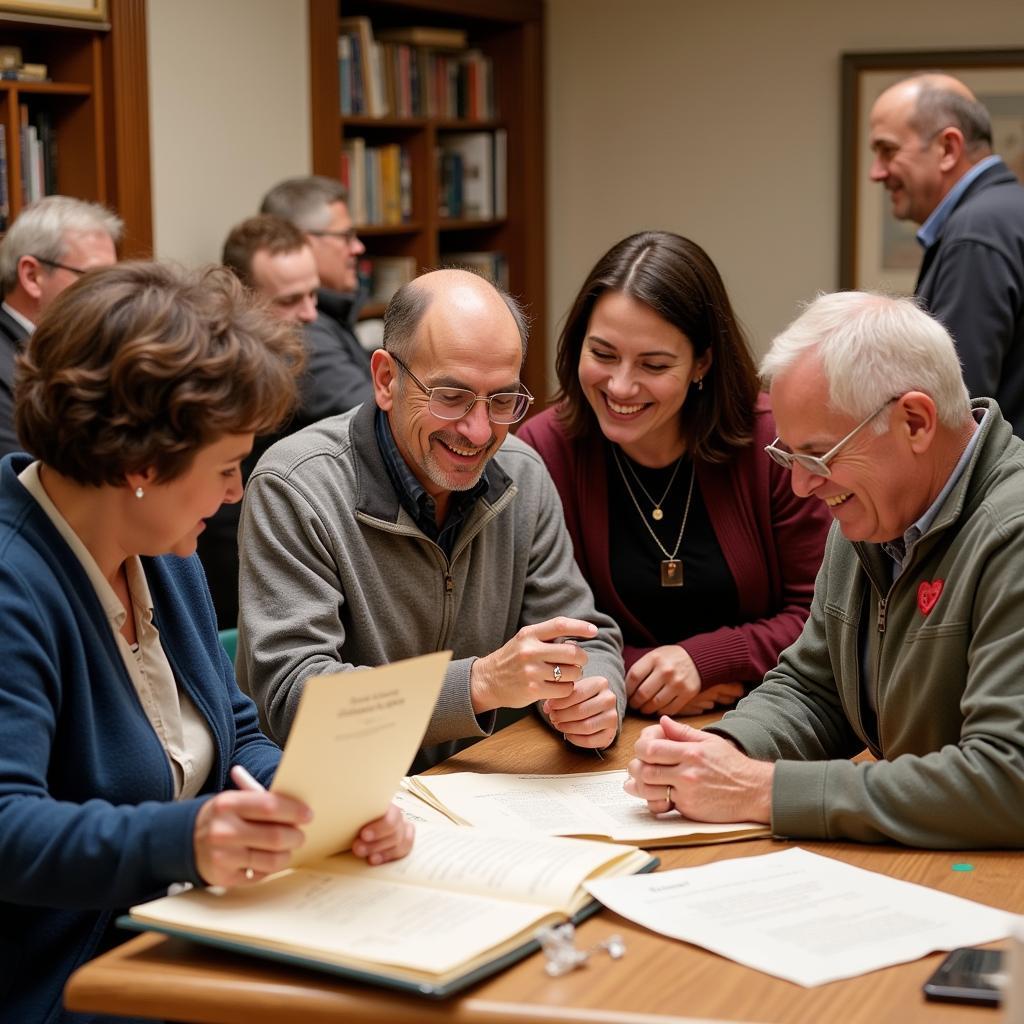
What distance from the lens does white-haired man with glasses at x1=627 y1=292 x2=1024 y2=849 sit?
173 cm

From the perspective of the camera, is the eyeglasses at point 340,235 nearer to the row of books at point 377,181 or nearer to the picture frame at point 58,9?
the row of books at point 377,181

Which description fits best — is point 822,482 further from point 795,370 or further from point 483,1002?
point 483,1002

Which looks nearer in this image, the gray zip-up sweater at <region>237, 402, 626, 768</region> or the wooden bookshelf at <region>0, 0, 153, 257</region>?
the gray zip-up sweater at <region>237, 402, 626, 768</region>

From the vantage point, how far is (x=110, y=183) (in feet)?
14.0

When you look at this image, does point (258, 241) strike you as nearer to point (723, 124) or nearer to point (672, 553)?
point (672, 553)

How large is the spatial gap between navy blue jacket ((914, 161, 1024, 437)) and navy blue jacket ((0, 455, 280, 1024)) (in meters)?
2.51

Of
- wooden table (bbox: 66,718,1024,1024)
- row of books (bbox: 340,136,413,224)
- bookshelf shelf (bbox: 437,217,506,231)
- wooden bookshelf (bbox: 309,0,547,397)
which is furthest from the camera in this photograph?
bookshelf shelf (bbox: 437,217,506,231)

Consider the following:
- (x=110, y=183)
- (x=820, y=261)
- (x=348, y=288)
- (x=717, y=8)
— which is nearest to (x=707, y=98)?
(x=717, y=8)

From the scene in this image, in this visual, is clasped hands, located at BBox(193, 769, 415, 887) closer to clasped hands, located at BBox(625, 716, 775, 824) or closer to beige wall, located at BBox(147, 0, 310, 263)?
clasped hands, located at BBox(625, 716, 775, 824)

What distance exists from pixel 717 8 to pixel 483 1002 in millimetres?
5611

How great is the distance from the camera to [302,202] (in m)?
4.66

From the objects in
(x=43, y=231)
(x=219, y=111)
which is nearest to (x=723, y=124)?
(x=219, y=111)

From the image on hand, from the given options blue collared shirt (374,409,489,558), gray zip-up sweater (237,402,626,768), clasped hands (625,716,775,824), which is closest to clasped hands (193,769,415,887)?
clasped hands (625,716,775,824)

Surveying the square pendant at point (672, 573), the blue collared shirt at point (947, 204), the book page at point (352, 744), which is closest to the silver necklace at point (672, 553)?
the square pendant at point (672, 573)
